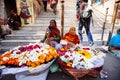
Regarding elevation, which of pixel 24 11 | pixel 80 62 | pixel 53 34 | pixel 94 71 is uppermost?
pixel 24 11

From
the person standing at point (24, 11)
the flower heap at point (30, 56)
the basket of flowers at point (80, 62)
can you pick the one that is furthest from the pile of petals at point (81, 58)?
the person standing at point (24, 11)

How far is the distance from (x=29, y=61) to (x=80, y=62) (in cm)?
115

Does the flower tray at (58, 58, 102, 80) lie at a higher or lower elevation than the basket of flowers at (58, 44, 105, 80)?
lower

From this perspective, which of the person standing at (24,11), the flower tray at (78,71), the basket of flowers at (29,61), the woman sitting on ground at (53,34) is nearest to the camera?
the basket of flowers at (29,61)

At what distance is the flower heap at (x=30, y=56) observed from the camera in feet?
11.2

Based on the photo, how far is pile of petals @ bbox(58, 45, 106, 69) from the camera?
3614 millimetres

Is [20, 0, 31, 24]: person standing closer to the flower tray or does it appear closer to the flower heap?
the flower heap

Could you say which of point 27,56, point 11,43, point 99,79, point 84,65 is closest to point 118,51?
point 99,79

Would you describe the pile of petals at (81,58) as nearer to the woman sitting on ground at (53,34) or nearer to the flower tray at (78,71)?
the flower tray at (78,71)

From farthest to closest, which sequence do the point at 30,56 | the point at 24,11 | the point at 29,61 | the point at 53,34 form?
the point at 24,11 → the point at 53,34 → the point at 30,56 → the point at 29,61

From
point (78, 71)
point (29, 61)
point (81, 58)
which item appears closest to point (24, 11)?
point (29, 61)

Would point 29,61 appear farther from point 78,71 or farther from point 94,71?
point 94,71

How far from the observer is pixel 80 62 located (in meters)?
3.64

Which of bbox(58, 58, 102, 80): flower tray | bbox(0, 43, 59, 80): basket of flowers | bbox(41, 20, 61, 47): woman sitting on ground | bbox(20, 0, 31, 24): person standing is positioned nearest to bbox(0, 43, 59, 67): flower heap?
bbox(0, 43, 59, 80): basket of flowers
